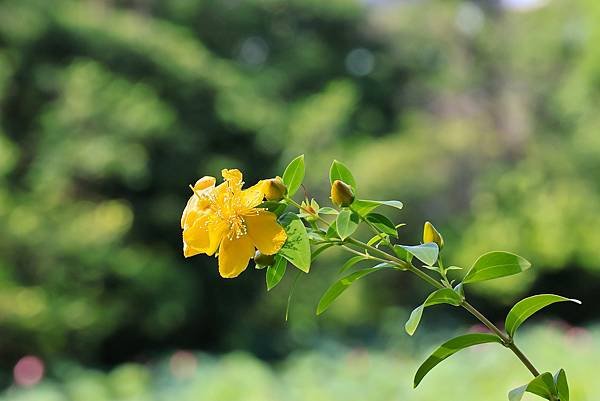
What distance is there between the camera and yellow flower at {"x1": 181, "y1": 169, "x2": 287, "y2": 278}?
2.31ft

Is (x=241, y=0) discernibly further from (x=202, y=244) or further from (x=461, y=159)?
(x=202, y=244)

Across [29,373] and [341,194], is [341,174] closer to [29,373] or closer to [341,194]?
[341,194]

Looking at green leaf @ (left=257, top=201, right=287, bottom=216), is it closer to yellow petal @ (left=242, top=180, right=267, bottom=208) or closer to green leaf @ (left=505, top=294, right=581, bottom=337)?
yellow petal @ (left=242, top=180, right=267, bottom=208)

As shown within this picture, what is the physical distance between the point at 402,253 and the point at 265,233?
0.12 metres

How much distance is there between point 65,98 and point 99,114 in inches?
14.6

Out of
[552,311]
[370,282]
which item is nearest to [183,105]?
[370,282]

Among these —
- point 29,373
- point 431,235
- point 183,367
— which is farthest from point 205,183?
point 29,373

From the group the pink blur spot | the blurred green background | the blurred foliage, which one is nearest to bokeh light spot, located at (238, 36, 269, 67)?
the blurred green background

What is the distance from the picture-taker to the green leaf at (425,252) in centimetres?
70

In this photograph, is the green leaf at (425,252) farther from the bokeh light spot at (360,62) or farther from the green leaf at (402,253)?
the bokeh light spot at (360,62)

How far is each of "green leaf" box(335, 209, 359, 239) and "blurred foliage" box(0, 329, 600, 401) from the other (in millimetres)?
2314

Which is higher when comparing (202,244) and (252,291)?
(202,244)

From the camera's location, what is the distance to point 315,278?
9305mm

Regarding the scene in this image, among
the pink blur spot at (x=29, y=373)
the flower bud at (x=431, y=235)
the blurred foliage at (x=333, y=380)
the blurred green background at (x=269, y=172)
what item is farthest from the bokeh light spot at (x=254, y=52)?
the flower bud at (x=431, y=235)
